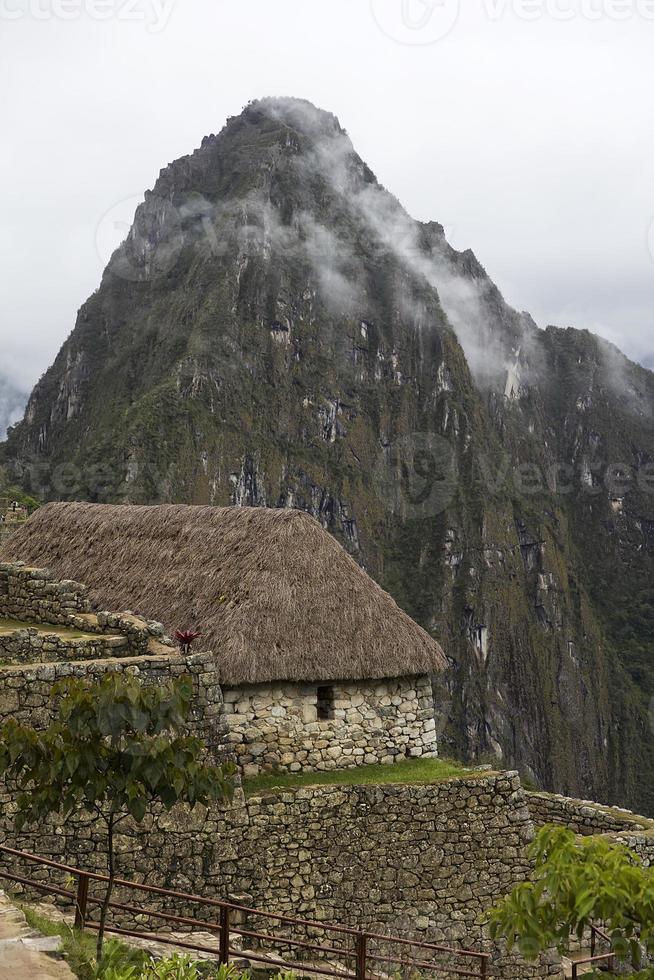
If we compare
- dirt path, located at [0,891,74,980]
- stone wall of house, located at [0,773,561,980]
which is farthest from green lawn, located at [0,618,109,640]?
dirt path, located at [0,891,74,980]

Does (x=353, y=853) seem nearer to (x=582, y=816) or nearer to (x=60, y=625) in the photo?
(x=60, y=625)

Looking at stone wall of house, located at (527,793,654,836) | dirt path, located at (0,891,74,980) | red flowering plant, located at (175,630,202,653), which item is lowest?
stone wall of house, located at (527,793,654,836)

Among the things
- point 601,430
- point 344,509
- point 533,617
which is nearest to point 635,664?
point 533,617

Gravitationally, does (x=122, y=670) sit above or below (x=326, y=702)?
above

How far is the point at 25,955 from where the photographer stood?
6.02 m

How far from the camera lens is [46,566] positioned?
1481 cm

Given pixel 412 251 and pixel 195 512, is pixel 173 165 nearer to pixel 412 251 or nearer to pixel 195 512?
pixel 412 251

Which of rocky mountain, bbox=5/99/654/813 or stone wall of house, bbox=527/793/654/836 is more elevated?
rocky mountain, bbox=5/99/654/813

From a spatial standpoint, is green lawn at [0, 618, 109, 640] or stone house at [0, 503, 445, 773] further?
stone house at [0, 503, 445, 773]

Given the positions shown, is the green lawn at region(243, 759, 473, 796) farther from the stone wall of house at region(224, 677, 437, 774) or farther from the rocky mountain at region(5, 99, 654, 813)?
the rocky mountain at region(5, 99, 654, 813)

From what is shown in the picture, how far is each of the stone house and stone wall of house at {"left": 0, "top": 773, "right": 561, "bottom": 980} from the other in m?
Result: 1.07

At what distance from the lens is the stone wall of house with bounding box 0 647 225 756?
8.80 metres

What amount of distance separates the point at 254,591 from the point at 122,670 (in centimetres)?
317

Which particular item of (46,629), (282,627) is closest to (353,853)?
(282,627)
